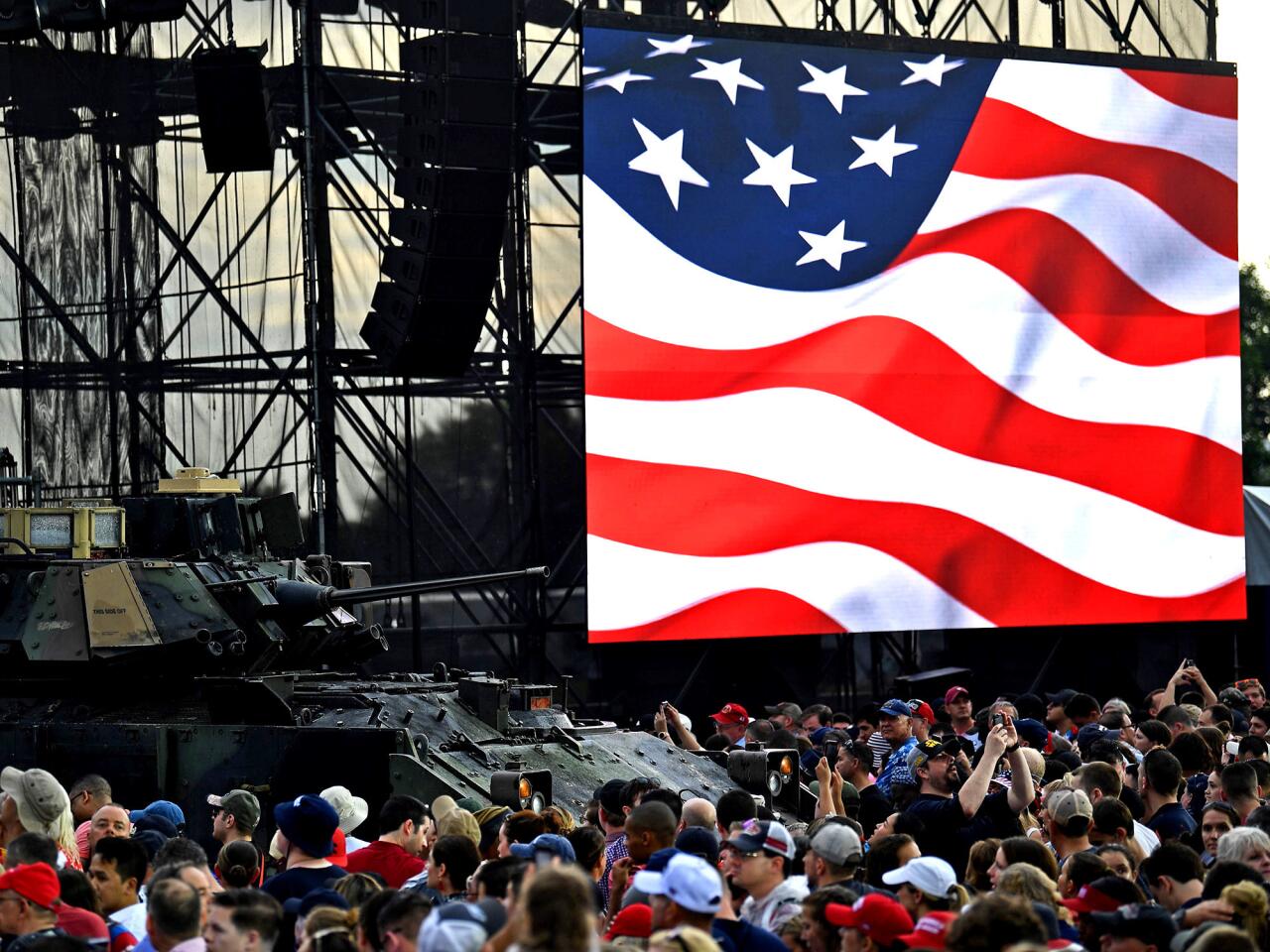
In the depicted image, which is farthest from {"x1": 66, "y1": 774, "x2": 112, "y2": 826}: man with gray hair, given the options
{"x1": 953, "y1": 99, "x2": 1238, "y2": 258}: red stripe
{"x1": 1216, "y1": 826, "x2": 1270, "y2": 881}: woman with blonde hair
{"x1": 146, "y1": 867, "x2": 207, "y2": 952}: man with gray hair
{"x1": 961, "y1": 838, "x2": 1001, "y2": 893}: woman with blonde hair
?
{"x1": 953, "y1": 99, "x2": 1238, "y2": 258}: red stripe

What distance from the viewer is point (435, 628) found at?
69.8ft

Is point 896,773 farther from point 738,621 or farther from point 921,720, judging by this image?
point 738,621

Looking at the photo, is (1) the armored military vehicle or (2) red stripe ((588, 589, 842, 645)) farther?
(2) red stripe ((588, 589, 842, 645))

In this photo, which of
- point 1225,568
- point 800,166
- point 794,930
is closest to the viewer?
point 794,930

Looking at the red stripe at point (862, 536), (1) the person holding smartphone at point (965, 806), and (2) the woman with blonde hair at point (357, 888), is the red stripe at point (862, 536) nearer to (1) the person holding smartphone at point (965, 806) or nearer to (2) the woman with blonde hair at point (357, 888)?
(1) the person holding smartphone at point (965, 806)

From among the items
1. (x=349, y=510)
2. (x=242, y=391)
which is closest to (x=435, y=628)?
(x=349, y=510)

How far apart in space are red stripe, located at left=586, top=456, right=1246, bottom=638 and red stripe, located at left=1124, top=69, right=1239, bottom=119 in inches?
195

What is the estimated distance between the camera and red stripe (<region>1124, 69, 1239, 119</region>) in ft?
73.3

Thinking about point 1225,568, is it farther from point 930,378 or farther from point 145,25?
point 145,25

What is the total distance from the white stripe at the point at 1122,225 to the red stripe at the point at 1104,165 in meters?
0.09

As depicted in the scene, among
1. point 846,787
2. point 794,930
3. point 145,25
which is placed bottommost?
point 846,787

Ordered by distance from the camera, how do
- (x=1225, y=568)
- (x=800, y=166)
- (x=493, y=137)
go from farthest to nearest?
(x=1225, y=568)
(x=800, y=166)
(x=493, y=137)

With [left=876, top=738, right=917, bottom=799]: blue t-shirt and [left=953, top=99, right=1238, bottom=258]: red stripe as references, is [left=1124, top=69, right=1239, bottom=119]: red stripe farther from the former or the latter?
[left=876, top=738, right=917, bottom=799]: blue t-shirt

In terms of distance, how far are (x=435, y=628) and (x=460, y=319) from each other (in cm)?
358
